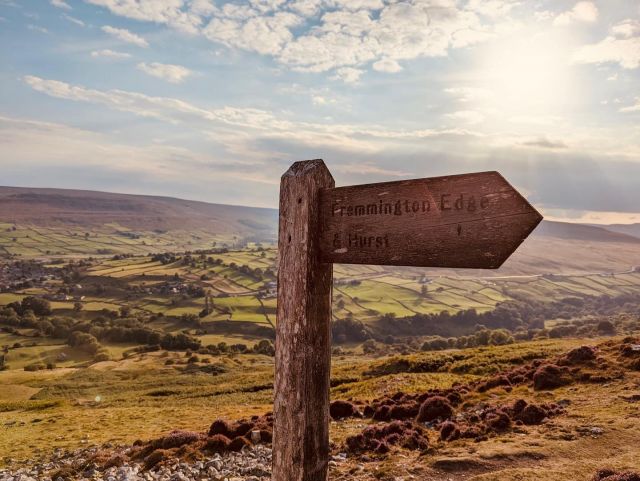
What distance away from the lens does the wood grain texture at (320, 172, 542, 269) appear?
274 centimetres

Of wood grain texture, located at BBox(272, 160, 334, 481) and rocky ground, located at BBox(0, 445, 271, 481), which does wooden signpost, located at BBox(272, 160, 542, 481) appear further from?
rocky ground, located at BBox(0, 445, 271, 481)

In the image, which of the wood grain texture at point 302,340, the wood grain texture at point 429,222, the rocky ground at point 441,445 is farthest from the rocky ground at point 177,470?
the wood grain texture at point 429,222

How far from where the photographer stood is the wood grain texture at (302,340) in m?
3.34

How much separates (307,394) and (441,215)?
1.81 m

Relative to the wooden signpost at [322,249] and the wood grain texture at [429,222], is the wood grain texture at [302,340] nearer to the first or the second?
the wooden signpost at [322,249]

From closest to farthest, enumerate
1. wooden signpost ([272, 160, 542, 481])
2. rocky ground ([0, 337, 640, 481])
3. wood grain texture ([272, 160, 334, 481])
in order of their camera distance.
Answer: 1. wooden signpost ([272, 160, 542, 481])
2. wood grain texture ([272, 160, 334, 481])
3. rocky ground ([0, 337, 640, 481])

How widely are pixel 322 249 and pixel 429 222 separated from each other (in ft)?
3.07

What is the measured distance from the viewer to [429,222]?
302 centimetres

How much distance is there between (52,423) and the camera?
2692 cm

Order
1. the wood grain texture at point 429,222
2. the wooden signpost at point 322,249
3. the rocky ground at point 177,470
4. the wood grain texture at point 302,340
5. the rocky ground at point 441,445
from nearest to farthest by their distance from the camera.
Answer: the wood grain texture at point 429,222 < the wooden signpost at point 322,249 < the wood grain texture at point 302,340 < the rocky ground at point 441,445 < the rocky ground at point 177,470

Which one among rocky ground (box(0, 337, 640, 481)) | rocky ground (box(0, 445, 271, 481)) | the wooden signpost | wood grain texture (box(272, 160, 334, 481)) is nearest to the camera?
the wooden signpost

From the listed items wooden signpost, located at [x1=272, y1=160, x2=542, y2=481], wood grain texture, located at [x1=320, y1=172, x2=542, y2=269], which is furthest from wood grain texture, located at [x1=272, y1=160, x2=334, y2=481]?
wood grain texture, located at [x1=320, y1=172, x2=542, y2=269]

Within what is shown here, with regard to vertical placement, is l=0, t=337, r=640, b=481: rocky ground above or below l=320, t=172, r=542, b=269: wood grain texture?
below

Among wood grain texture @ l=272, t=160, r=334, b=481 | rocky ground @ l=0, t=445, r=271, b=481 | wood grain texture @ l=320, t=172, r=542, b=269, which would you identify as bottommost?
rocky ground @ l=0, t=445, r=271, b=481
